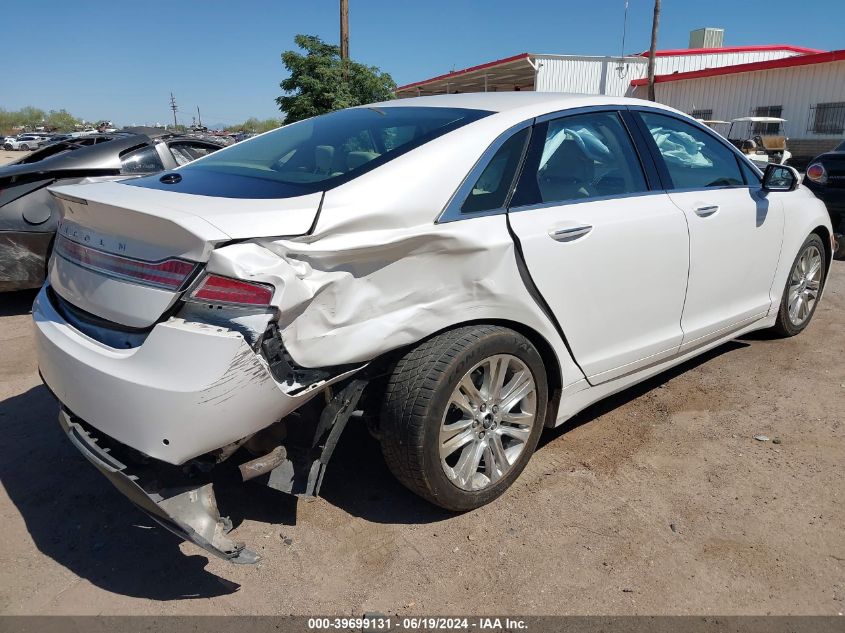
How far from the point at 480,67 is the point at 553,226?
2989 cm

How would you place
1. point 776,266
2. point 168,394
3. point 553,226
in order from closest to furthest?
1. point 168,394
2. point 553,226
3. point 776,266

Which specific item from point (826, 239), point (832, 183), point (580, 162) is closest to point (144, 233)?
point (580, 162)

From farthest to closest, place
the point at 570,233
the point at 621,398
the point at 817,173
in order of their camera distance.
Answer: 1. the point at 817,173
2. the point at 621,398
3. the point at 570,233

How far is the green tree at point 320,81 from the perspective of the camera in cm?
1655

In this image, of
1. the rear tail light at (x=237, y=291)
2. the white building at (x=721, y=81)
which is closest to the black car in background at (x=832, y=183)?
the rear tail light at (x=237, y=291)

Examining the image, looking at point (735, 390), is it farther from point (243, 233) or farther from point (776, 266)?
point (243, 233)

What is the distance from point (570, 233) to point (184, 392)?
1711 mm

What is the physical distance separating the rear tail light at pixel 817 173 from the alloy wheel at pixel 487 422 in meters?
6.92

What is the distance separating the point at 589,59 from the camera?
28844 mm

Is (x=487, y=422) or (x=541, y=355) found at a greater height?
(x=541, y=355)

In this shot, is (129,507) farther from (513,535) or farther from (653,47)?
(653,47)

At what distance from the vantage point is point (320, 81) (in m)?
16.6

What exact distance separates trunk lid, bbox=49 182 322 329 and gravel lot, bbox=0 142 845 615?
0.98 metres

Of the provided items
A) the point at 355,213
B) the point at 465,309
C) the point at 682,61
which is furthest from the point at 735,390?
the point at 682,61
